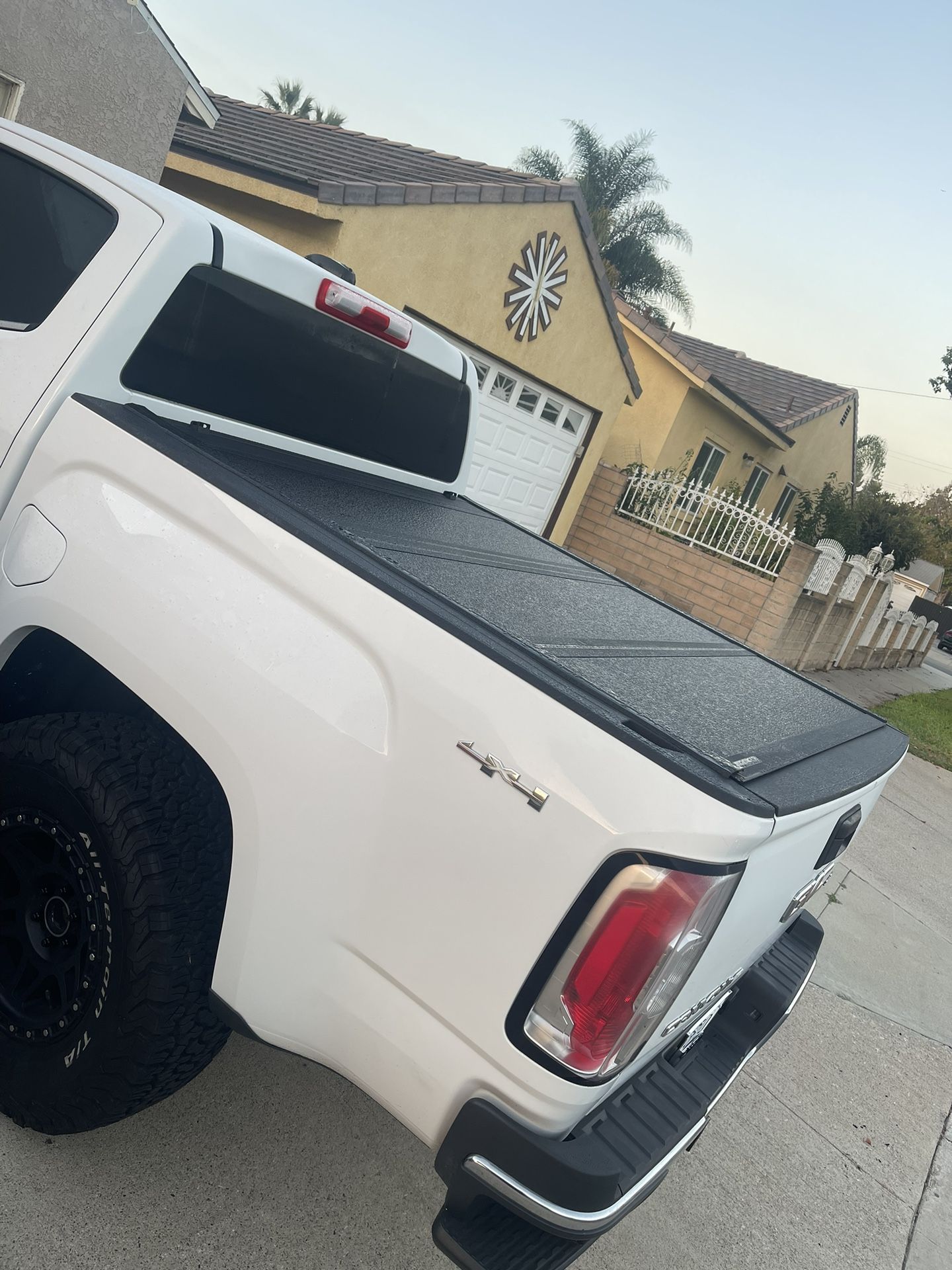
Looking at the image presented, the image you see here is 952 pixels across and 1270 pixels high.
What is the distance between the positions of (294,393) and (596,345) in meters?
11.4

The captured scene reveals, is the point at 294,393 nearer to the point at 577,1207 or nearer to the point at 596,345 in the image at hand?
the point at 577,1207

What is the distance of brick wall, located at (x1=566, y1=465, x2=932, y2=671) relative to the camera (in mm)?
13023

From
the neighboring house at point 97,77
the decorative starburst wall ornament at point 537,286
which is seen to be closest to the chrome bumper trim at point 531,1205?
the neighboring house at point 97,77

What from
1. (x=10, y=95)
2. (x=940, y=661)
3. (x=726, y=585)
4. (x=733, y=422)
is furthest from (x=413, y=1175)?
(x=940, y=661)

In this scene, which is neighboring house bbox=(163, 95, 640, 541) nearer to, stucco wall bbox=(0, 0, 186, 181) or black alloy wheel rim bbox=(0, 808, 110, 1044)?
stucco wall bbox=(0, 0, 186, 181)

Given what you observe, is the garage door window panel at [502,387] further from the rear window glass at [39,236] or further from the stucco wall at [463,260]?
the rear window glass at [39,236]

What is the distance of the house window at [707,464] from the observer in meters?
19.6

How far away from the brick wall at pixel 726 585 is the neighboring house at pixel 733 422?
288cm

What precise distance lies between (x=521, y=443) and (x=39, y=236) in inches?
→ 422

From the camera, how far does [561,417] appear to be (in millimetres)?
13961

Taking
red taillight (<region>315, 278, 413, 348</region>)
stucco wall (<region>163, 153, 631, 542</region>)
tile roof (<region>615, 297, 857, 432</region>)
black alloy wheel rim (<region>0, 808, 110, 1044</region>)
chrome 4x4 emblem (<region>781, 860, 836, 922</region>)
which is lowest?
black alloy wheel rim (<region>0, 808, 110, 1044</region>)

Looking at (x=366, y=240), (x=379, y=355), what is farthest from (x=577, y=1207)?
(x=366, y=240)

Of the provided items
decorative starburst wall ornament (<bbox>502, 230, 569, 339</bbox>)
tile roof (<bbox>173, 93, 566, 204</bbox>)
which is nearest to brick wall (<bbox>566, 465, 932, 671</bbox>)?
decorative starburst wall ornament (<bbox>502, 230, 569, 339</bbox>)

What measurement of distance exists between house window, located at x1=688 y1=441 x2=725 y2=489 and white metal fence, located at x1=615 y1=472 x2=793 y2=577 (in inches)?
173
